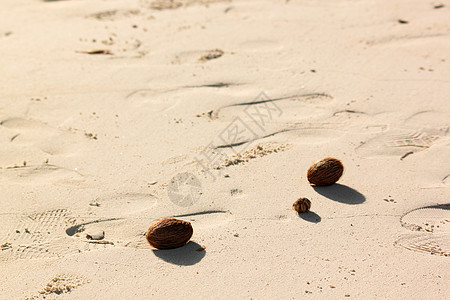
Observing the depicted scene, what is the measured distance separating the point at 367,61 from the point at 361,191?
1.65 meters

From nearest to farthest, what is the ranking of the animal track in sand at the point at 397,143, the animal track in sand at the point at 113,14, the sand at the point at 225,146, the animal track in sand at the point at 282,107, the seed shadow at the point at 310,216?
the sand at the point at 225,146 < the seed shadow at the point at 310,216 < the animal track in sand at the point at 397,143 < the animal track in sand at the point at 282,107 < the animal track in sand at the point at 113,14

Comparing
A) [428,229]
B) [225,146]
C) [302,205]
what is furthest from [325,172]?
[225,146]

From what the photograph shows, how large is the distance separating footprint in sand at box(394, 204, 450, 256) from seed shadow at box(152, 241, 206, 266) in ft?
3.07

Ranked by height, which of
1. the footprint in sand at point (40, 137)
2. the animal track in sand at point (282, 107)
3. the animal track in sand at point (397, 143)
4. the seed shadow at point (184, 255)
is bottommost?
the seed shadow at point (184, 255)

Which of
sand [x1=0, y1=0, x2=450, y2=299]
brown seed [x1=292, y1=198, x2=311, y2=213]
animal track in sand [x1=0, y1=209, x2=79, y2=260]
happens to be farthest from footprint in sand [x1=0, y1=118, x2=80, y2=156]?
brown seed [x1=292, y1=198, x2=311, y2=213]

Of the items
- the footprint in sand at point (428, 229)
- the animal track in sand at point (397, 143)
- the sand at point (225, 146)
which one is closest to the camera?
the sand at point (225, 146)

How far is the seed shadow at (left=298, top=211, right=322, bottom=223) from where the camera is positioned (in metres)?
2.78

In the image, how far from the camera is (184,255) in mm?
2584

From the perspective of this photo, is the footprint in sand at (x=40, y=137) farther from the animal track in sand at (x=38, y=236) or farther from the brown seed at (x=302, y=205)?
the brown seed at (x=302, y=205)

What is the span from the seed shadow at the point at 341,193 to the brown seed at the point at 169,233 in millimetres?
818

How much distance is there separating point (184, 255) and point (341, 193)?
95 cm

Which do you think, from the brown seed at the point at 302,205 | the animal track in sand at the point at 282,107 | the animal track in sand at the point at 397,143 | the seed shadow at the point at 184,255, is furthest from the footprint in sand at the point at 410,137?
the seed shadow at the point at 184,255

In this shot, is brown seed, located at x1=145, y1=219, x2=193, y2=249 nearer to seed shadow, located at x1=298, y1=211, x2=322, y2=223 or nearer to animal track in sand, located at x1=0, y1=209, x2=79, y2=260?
animal track in sand, located at x1=0, y1=209, x2=79, y2=260

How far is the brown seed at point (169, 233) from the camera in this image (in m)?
2.58
